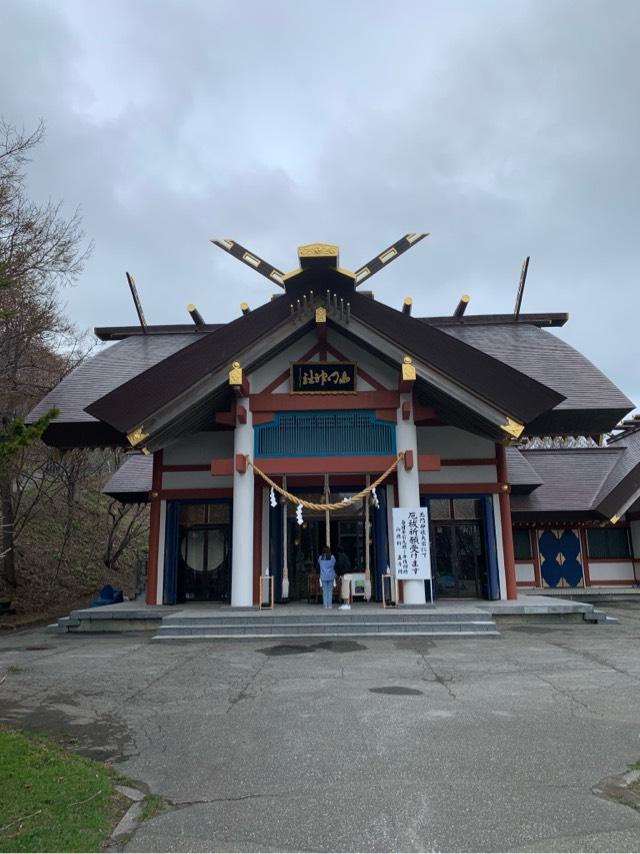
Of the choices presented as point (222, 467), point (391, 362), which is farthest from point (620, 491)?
point (222, 467)

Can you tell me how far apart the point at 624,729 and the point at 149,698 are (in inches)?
195

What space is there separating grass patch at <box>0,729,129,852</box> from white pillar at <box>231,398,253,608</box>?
318 inches

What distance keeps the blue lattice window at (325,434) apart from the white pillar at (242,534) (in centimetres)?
47

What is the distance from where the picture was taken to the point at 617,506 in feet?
62.4

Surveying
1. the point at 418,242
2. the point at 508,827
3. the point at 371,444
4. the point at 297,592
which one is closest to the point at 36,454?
the point at 297,592

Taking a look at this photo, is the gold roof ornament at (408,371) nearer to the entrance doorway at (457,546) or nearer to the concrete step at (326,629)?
the entrance doorway at (457,546)

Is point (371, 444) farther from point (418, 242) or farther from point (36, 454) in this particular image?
point (36, 454)

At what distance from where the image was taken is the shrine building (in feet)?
42.3

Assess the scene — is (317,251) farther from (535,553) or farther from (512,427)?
(535,553)

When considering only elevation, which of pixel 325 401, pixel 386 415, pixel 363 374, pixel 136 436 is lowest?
pixel 136 436

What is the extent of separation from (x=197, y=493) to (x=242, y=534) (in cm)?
275

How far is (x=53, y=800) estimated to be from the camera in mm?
3693

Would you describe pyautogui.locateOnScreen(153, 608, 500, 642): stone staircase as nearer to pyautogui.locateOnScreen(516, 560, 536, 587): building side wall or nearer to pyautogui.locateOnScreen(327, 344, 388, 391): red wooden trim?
pyautogui.locateOnScreen(327, 344, 388, 391): red wooden trim

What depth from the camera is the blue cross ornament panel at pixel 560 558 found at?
20938mm
